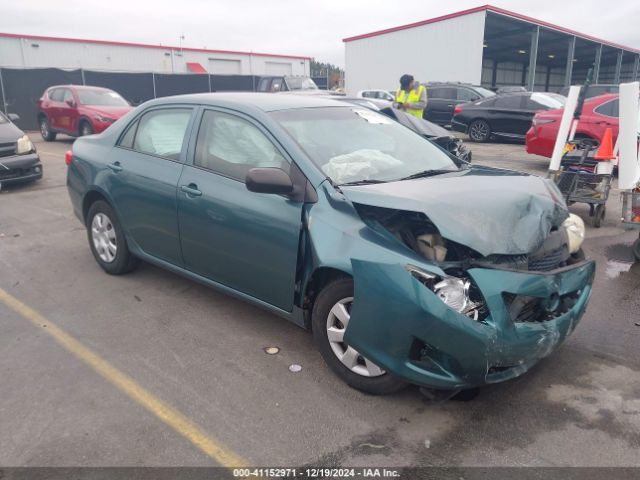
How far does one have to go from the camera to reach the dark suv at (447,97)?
60.8 feet

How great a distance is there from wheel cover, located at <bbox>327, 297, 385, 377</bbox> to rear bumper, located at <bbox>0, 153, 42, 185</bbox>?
307 inches

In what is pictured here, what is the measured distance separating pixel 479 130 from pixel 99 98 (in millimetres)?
10986

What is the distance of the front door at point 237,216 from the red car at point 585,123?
26.0 ft

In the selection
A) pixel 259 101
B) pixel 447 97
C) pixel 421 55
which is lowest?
pixel 447 97

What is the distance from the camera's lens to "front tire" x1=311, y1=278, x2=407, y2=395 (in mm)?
2998

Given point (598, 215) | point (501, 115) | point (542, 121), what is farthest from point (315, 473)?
point (501, 115)

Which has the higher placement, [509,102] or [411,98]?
[411,98]

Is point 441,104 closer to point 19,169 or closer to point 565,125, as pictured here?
point 565,125

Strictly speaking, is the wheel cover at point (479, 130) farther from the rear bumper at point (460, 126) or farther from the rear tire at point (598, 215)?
the rear tire at point (598, 215)

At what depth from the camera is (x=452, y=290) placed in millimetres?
2688

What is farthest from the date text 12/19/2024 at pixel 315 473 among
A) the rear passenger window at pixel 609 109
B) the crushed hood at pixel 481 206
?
the rear passenger window at pixel 609 109

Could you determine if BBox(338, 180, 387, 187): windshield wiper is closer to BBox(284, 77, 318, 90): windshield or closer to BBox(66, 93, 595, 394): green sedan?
BBox(66, 93, 595, 394): green sedan

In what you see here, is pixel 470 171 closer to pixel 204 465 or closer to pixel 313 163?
pixel 313 163

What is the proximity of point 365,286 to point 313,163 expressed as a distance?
95 cm
